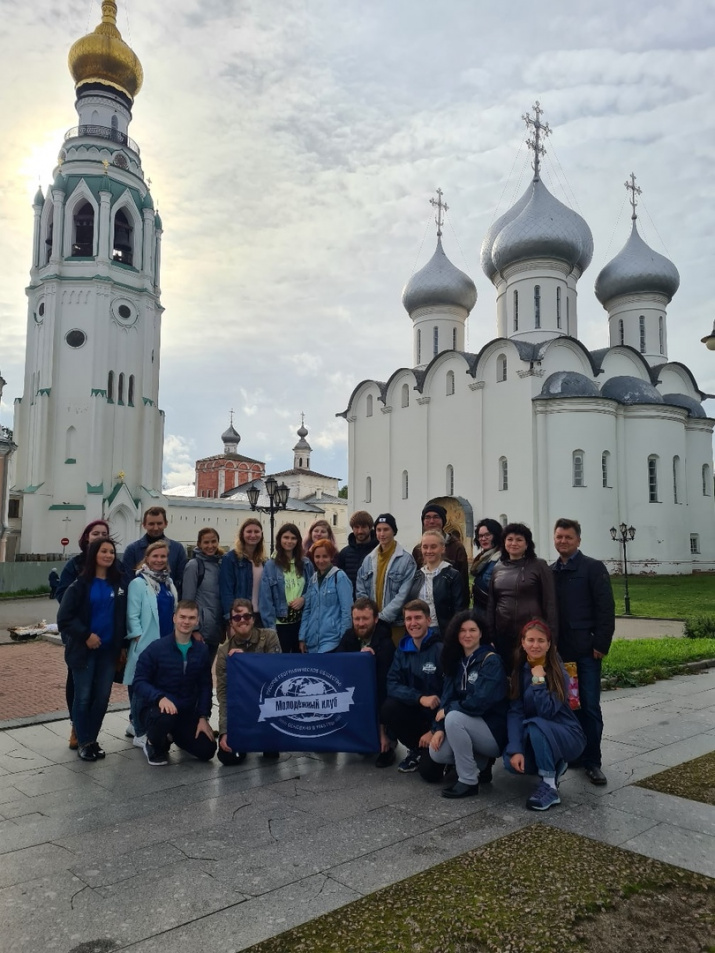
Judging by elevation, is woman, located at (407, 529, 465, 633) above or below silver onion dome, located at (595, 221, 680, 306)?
below

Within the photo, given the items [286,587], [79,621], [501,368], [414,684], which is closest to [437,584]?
[414,684]

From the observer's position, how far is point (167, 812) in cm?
463

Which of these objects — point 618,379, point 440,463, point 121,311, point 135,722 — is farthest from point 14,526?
point 135,722

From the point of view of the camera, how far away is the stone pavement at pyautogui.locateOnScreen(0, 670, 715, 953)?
3.30 meters

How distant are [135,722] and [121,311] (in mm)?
40014

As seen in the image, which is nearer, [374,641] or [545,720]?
[545,720]

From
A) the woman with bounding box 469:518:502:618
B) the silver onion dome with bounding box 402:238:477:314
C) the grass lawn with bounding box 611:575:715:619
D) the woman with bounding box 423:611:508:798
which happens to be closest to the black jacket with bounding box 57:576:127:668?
the woman with bounding box 423:611:508:798

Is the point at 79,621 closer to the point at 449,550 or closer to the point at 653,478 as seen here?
the point at 449,550

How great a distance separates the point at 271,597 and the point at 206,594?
62cm

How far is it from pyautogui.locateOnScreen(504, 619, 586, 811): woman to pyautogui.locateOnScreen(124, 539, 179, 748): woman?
2.89 m

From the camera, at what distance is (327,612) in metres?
6.23

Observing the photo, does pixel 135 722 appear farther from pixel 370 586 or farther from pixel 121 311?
pixel 121 311

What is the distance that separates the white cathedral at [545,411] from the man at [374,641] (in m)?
23.3

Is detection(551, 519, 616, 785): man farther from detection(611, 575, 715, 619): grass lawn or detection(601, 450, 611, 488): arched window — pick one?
detection(601, 450, 611, 488): arched window
